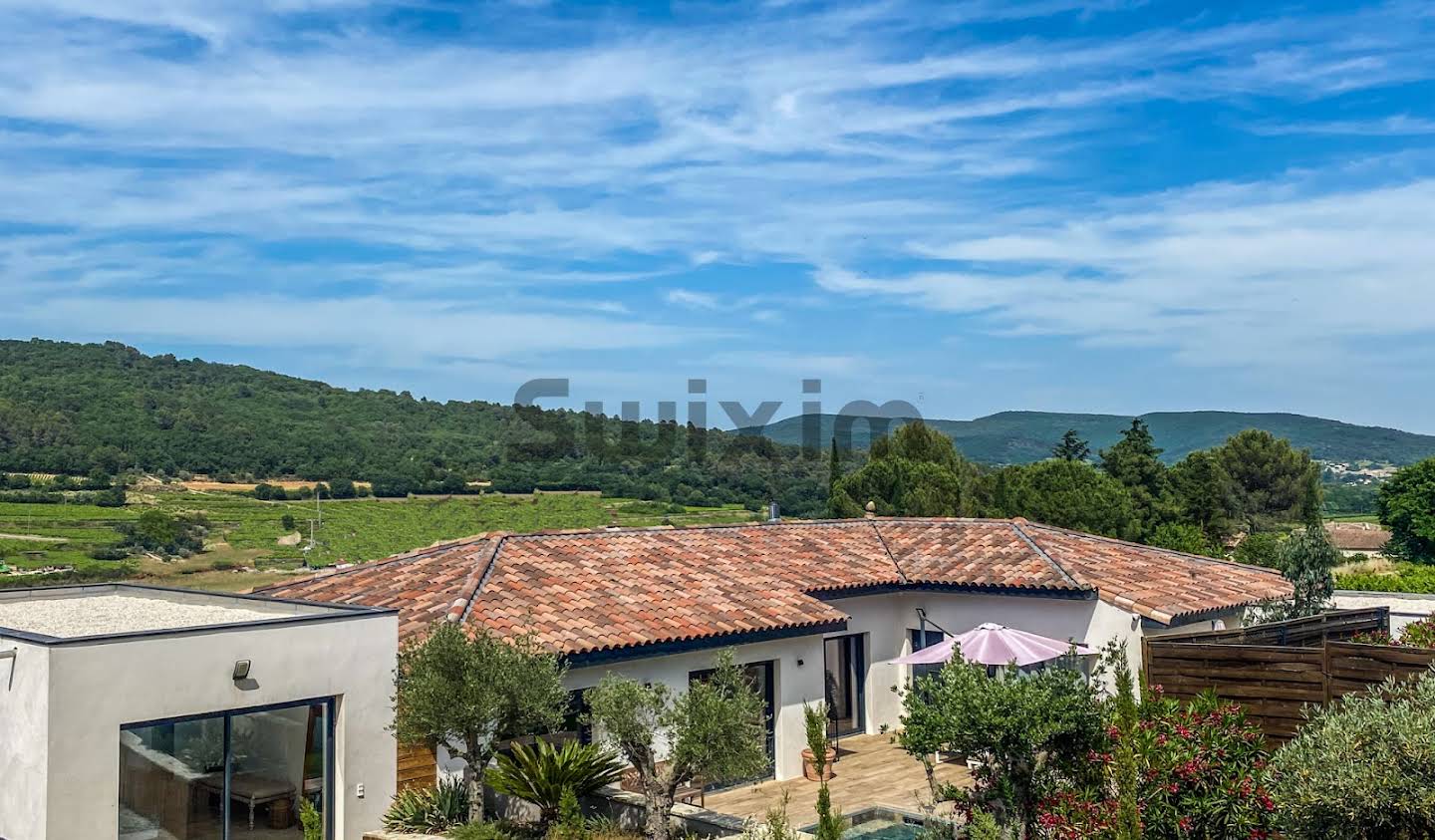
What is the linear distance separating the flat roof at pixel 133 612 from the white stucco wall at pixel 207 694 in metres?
0.21

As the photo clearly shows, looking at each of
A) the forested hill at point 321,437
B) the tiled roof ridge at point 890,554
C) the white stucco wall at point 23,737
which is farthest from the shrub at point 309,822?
the forested hill at point 321,437

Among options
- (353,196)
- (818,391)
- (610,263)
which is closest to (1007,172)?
(818,391)

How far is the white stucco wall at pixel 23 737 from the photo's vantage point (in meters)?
12.0

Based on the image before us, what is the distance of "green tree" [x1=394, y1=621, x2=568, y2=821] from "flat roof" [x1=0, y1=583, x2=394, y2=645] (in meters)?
1.68

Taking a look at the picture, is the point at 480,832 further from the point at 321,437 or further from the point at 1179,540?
the point at 321,437

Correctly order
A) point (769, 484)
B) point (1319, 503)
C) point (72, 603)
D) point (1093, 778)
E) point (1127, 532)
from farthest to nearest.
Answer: point (1319, 503), point (769, 484), point (1127, 532), point (72, 603), point (1093, 778)

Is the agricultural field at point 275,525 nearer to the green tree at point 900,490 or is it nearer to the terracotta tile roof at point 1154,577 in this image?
the green tree at point 900,490

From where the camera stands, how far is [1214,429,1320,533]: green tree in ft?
241

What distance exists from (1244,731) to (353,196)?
30473 mm

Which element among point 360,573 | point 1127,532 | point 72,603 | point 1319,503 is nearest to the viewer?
point 72,603

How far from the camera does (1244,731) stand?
40.3ft

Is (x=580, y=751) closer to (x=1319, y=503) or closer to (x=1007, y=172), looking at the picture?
(x=1007, y=172)

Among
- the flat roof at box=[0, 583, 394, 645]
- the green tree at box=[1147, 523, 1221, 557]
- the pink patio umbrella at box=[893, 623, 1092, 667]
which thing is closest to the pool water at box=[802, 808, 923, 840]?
the pink patio umbrella at box=[893, 623, 1092, 667]

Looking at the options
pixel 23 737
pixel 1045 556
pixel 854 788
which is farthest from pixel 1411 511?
pixel 23 737
